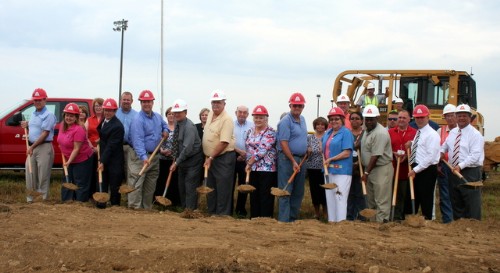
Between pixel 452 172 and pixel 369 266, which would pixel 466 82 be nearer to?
pixel 452 172

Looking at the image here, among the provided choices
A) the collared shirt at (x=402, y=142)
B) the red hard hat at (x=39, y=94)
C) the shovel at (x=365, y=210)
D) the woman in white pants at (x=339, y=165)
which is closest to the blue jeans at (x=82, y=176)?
the red hard hat at (x=39, y=94)

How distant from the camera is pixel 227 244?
6.14 metres

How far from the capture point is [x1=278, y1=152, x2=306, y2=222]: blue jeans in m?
9.03

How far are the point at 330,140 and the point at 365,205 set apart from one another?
3.67 feet

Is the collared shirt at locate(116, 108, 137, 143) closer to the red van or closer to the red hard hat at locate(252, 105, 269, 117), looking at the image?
the red hard hat at locate(252, 105, 269, 117)

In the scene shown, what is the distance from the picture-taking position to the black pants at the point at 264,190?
364 inches

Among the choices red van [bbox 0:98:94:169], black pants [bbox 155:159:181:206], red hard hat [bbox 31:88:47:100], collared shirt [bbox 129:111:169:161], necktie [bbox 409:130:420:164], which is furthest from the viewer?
red van [bbox 0:98:94:169]

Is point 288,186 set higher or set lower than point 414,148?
lower

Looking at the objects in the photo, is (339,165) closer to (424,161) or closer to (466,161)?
(424,161)

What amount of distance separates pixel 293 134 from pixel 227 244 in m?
3.24

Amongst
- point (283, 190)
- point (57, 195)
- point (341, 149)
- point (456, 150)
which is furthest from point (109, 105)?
point (456, 150)

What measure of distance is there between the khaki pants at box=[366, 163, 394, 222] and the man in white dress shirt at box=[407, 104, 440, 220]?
0.30 metres

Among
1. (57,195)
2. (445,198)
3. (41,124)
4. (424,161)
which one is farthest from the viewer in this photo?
(57,195)

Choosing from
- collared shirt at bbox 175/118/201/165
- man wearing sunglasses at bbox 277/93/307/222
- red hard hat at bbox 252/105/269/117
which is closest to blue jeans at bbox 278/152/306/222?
man wearing sunglasses at bbox 277/93/307/222
